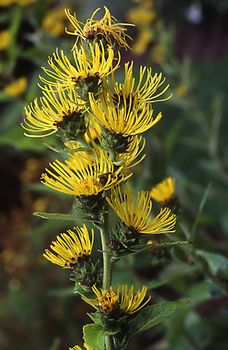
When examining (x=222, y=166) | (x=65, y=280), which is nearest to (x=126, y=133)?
(x=222, y=166)

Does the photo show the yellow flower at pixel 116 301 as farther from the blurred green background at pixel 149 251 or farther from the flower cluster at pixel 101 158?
the blurred green background at pixel 149 251

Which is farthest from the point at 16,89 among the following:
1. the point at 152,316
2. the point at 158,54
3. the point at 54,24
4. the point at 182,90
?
the point at 152,316

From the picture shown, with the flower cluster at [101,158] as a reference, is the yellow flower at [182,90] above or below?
above

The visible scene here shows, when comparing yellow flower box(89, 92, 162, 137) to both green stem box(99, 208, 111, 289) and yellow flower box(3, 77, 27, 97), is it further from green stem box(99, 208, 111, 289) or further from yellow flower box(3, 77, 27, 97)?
yellow flower box(3, 77, 27, 97)

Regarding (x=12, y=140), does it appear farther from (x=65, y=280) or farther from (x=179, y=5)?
(x=179, y=5)

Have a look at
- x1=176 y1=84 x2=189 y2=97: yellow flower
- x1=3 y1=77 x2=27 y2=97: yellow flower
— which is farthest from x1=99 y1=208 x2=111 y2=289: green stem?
x1=176 y1=84 x2=189 y2=97: yellow flower

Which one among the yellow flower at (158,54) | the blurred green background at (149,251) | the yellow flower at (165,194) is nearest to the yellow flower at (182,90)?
the blurred green background at (149,251)
